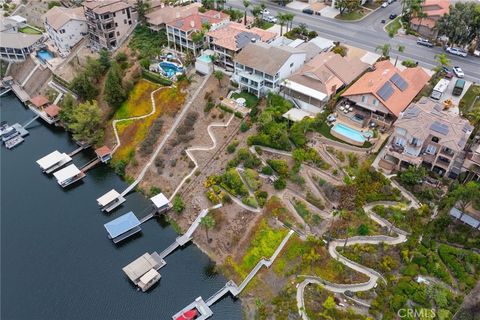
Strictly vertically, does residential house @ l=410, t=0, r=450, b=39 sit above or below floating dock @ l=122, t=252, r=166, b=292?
above

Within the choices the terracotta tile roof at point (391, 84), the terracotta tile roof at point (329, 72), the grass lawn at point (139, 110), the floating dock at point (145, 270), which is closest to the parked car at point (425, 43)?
the terracotta tile roof at point (391, 84)

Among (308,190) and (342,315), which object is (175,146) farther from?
(342,315)

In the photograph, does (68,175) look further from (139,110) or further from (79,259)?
(139,110)

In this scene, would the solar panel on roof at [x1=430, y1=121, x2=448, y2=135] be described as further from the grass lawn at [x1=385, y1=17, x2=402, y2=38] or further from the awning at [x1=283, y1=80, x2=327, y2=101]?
the grass lawn at [x1=385, y1=17, x2=402, y2=38]

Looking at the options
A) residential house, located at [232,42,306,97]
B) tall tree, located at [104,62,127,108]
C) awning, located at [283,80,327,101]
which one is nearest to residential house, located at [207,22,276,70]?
residential house, located at [232,42,306,97]

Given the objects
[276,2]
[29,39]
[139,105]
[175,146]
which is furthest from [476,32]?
[29,39]

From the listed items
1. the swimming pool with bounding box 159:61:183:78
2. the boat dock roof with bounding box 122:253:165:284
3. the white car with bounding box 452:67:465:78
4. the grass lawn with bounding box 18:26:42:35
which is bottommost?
the boat dock roof with bounding box 122:253:165:284
